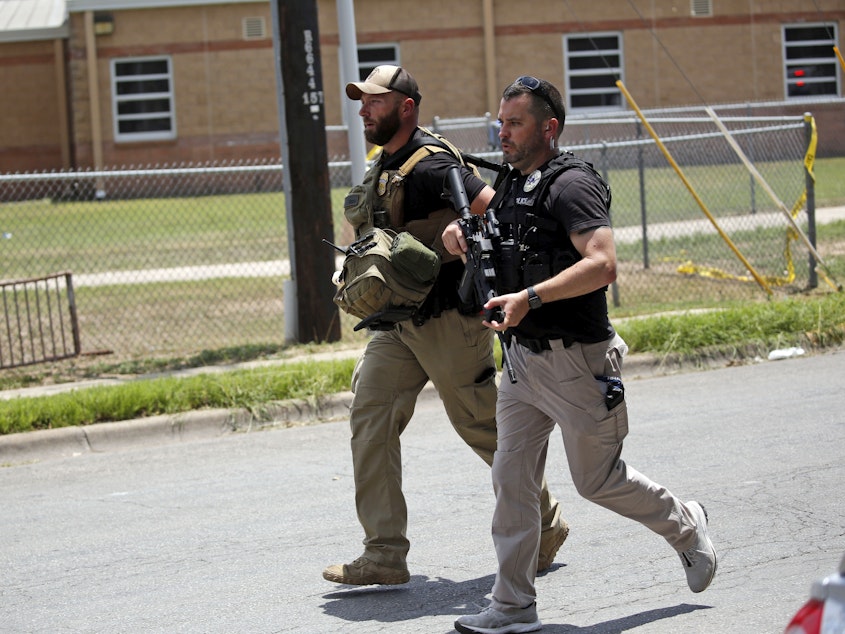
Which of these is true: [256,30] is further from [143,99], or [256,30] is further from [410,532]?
[410,532]

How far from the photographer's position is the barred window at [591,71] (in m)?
30.4

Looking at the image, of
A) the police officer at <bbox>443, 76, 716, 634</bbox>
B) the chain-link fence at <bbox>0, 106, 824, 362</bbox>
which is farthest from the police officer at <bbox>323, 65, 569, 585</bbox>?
the chain-link fence at <bbox>0, 106, 824, 362</bbox>

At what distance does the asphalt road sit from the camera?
4766 millimetres

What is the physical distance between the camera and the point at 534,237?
4379 mm

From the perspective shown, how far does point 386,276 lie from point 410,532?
1.58 m

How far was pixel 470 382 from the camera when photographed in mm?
5113

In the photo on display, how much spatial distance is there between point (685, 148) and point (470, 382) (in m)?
17.9

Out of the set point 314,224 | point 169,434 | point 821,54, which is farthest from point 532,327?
point 821,54

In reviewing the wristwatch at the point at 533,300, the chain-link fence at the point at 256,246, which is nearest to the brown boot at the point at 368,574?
the wristwatch at the point at 533,300

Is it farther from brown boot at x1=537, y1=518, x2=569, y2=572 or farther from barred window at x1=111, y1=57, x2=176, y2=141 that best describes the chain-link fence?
brown boot at x1=537, y1=518, x2=569, y2=572

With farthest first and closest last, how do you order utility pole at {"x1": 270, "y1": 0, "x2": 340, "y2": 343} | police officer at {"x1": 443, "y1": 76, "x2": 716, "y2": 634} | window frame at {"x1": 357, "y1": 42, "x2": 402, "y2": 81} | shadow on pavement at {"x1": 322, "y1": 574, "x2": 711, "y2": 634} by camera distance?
1. window frame at {"x1": 357, "y1": 42, "x2": 402, "y2": 81}
2. utility pole at {"x1": 270, "y1": 0, "x2": 340, "y2": 343}
3. shadow on pavement at {"x1": 322, "y1": 574, "x2": 711, "y2": 634}
4. police officer at {"x1": 443, "y1": 76, "x2": 716, "y2": 634}

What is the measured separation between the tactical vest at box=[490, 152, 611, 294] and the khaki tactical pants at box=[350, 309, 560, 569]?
67cm

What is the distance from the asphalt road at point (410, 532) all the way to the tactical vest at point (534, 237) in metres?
1.34

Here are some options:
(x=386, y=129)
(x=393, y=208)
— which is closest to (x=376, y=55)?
(x=386, y=129)
